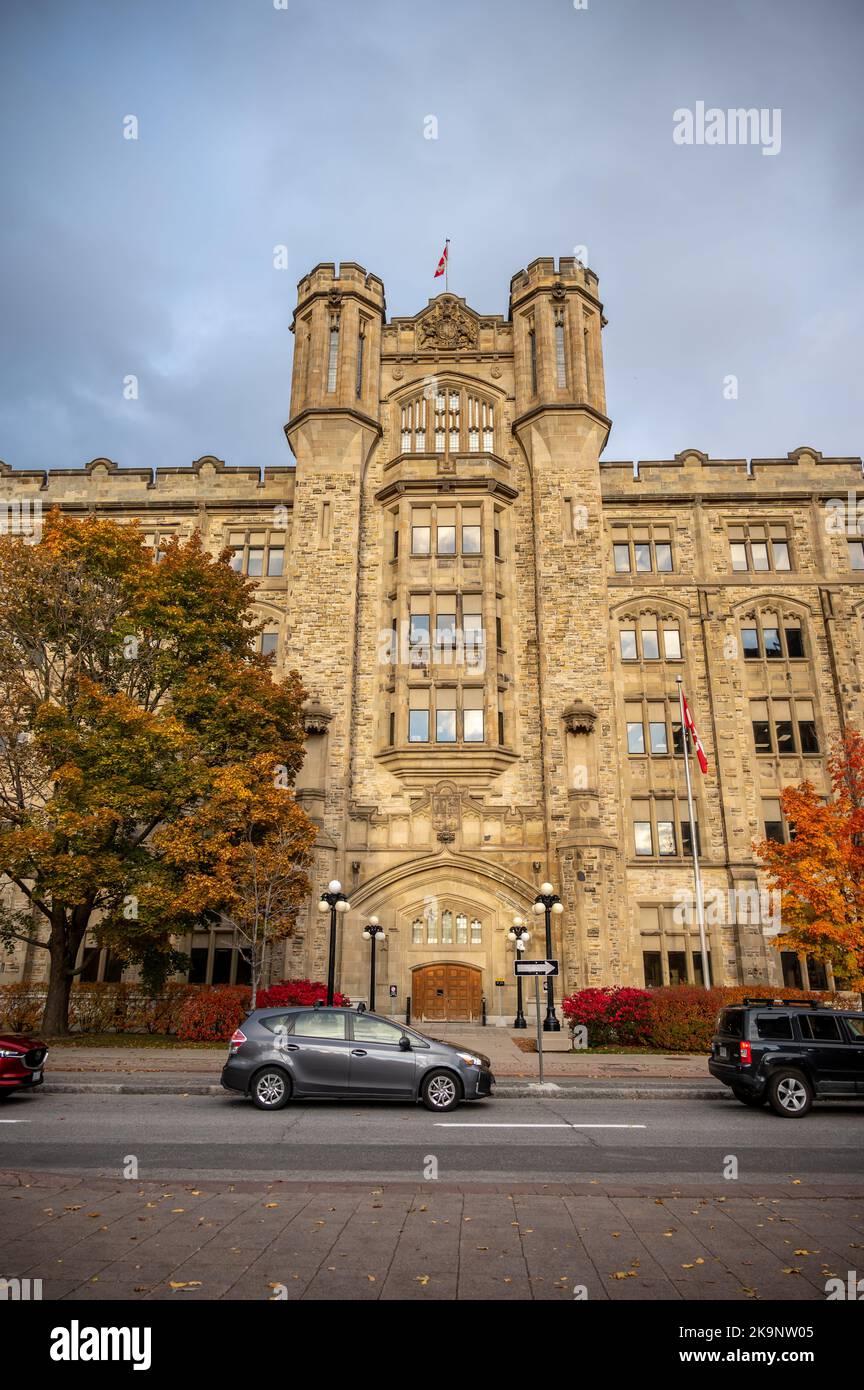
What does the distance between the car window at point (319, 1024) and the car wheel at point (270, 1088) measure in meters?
0.66

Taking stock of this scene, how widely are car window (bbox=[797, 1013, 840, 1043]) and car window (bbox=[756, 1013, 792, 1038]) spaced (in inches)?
8.9

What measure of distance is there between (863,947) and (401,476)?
22.8 meters

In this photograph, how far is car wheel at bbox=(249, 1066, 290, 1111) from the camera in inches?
500

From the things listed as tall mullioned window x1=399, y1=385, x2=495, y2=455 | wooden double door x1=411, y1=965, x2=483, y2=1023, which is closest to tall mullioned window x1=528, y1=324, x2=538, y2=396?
tall mullioned window x1=399, y1=385, x2=495, y2=455

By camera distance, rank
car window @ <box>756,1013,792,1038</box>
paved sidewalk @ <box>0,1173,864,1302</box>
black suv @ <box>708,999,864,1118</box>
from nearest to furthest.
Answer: paved sidewalk @ <box>0,1173,864,1302</box>
black suv @ <box>708,999,864,1118</box>
car window @ <box>756,1013,792,1038</box>

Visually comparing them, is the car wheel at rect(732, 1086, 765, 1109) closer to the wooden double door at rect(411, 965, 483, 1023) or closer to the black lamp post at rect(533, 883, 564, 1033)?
the black lamp post at rect(533, 883, 564, 1033)

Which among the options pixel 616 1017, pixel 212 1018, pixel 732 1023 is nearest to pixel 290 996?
pixel 212 1018

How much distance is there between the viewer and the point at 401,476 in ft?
107

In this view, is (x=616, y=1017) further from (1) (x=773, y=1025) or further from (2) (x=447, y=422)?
(2) (x=447, y=422)

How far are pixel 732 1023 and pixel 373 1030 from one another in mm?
6076

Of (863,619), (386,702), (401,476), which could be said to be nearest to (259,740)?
(386,702)

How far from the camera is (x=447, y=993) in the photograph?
2758cm

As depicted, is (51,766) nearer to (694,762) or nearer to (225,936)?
(225,936)

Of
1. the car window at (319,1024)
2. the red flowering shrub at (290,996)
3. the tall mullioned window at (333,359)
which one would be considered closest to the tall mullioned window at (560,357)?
the tall mullioned window at (333,359)
